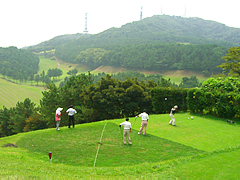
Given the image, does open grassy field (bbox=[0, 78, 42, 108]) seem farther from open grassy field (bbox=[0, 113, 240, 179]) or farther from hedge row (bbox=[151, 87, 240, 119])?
open grassy field (bbox=[0, 113, 240, 179])

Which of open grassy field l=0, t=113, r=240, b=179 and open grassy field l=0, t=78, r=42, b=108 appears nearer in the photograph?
open grassy field l=0, t=113, r=240, b=179

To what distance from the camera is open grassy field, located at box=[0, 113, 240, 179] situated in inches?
404

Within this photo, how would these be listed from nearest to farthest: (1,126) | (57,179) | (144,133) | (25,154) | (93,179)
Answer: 1. (57,179)
2. (93,179)
3. (25,154)
4. (144,133)
5. (1,126)

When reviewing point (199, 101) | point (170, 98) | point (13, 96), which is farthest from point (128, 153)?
point (13, 96)

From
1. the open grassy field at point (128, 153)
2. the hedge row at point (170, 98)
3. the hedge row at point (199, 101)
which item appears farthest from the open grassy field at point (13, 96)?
the open grassy field at point (128, 153)

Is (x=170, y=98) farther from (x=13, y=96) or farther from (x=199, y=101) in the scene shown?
(x=13, y=96)

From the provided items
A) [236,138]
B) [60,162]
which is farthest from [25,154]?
[236,138]

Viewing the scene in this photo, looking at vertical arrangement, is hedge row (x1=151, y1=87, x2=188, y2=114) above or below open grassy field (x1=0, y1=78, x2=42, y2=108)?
above

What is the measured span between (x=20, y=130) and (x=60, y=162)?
166ft

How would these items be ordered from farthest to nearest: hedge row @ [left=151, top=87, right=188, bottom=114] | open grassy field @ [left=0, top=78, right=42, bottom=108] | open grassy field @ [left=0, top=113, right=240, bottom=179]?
1. open grassy field @ [left=0, top=78, right=42, bottom=108]
2. hedge row @ [left=151, top=87, right=188, bottom=114]
3. open grassy field @ [left=0, top=113, right=240, bottom=179]

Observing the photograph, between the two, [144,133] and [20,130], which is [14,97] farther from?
[144,133]

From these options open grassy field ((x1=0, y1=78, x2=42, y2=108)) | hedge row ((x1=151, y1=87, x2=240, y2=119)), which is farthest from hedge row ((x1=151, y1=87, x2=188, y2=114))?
open grassy field ((x1=0, y1=78, x2=42, y2=108))

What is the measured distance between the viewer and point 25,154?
47.9ft

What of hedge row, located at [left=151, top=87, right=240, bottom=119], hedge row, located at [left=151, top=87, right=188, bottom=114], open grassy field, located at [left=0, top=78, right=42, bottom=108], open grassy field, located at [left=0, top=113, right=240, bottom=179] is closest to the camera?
open grassy field, located at [left=0, top=113, right=240, bottom=179]
